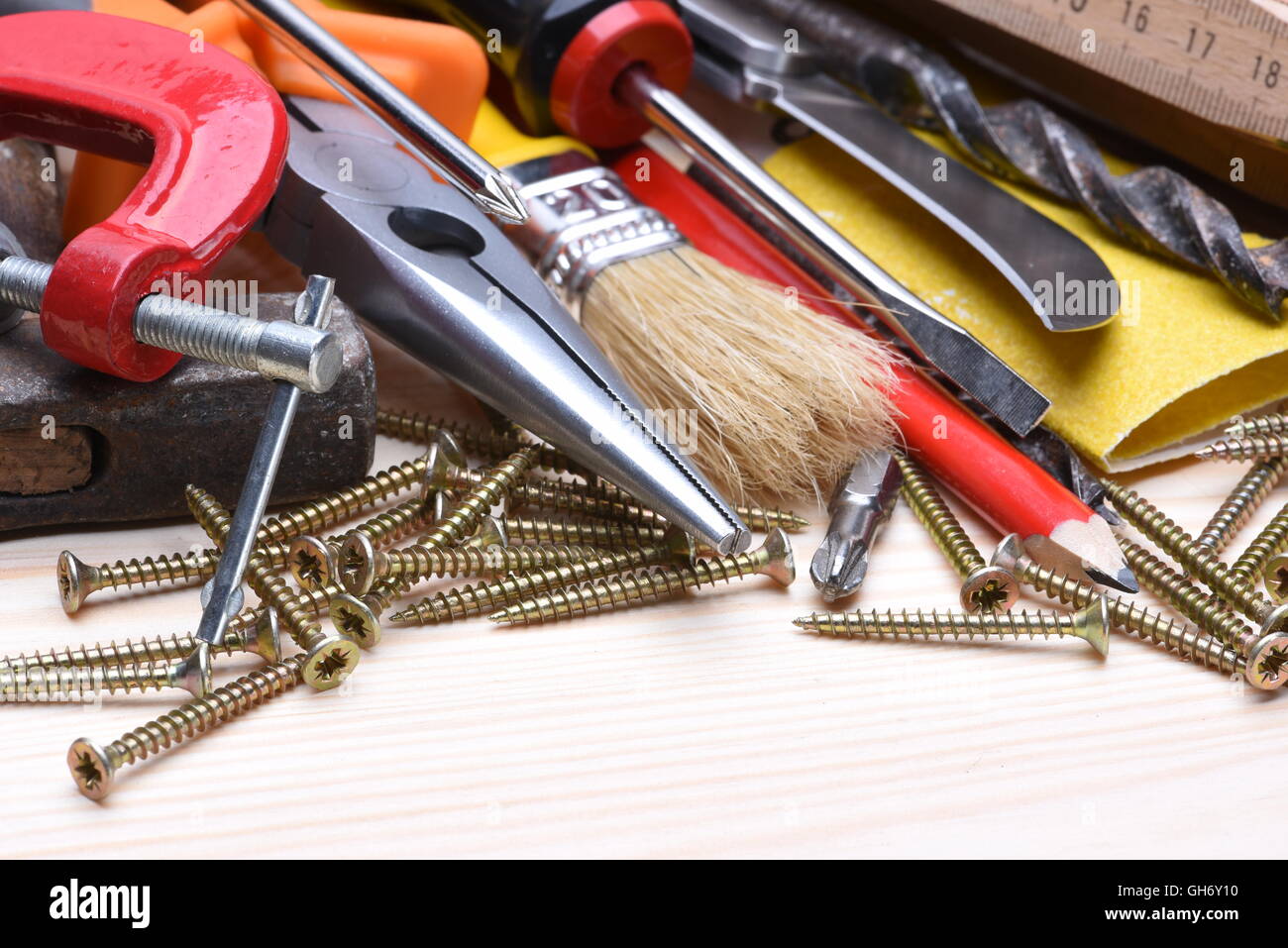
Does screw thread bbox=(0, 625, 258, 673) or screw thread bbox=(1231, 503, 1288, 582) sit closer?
screw thread bbox=(0, 625, 258, 673)

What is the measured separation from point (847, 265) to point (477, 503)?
408 mm

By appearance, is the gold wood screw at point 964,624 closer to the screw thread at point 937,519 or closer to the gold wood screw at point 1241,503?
the screw thread at point 937,519

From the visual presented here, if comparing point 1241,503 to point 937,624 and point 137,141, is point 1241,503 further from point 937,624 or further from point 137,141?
point 137,141

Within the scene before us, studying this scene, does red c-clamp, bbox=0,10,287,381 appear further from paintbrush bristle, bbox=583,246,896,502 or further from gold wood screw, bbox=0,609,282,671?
paintbrush bristle, bbox=583,246,896,502

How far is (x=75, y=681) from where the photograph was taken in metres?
0.82

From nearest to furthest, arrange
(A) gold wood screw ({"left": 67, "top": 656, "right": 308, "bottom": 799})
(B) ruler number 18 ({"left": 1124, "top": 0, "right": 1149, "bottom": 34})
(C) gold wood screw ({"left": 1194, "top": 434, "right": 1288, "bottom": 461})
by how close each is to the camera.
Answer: (A) gold wood screw ({"left": 67, "top": 656, "right": 308, "bottom": 799})
(C) gold wood screw ({"left": 1194, "top": 434, "right": 1288, "bottom": 461})
(B) ruler number 18 ({"left": 1124, "top": 0, "right": 1149, "bottom": 34})

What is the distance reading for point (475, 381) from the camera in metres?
0.97

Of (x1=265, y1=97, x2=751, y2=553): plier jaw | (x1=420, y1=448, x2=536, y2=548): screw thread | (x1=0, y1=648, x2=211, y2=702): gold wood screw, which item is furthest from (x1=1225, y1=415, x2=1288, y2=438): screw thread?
(x1=0, y1=648, x2=211, y2=702): gold wood screw

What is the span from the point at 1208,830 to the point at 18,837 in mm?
736

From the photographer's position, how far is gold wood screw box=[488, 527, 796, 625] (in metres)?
0.93

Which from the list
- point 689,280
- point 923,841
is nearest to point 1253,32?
point 689,280

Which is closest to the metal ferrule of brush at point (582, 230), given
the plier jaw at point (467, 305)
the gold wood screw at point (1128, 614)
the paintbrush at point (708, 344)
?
the paintbrush at point (708, 344)

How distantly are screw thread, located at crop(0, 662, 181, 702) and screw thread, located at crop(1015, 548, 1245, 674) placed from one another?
64 centimetres

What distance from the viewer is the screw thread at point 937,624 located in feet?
2.97
